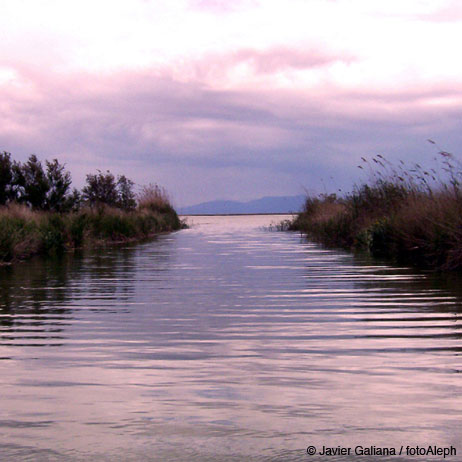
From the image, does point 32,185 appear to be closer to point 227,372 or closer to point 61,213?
point 61,213

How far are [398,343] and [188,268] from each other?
9.42 metres

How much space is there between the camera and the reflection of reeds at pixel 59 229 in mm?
18144

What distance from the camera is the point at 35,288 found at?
11.7 meters

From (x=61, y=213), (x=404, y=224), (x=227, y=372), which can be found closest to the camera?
(x=227, y=372)

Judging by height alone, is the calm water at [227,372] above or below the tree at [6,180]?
below

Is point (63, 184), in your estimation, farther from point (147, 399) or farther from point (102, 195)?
point (147, 399)

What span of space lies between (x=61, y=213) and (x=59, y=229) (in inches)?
251

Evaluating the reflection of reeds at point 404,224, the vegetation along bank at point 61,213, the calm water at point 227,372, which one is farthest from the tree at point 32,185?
the calm water at point 227,372

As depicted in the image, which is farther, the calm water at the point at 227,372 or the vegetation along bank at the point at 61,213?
the vegetation along bank at the point at 61,213

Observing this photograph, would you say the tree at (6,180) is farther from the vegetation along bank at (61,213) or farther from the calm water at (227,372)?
the calm water at (227,372)

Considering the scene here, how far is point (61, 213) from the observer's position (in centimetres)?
3005

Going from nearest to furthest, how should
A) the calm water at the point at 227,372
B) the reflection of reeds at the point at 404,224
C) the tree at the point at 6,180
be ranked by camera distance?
1. the calm water at the point at 227,372
2. the reflection of reeds at the point at 404,224
3. the tree at the point at 6,180

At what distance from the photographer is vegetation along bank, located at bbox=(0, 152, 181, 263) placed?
20031mm

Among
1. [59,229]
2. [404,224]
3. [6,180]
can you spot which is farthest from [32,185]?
[404,224]
